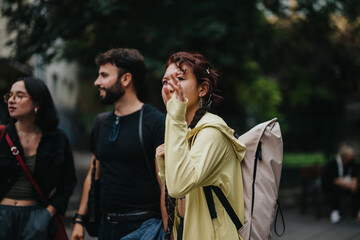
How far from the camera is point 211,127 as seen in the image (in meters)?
1.93

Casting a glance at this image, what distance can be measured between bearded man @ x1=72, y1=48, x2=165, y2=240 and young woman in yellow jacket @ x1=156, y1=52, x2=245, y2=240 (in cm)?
52

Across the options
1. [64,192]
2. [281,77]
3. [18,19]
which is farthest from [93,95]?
[64,192]

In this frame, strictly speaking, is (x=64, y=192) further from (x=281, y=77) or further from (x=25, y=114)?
(x=281, y=77)

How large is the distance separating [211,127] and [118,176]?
1.03 m

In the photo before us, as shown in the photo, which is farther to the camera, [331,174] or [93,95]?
[93,95]

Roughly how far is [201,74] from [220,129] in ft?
1.15

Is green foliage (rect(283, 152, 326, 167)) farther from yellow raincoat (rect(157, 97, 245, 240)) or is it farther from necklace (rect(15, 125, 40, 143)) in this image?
yellow raincoat (rect(157, 97, 245, 240))

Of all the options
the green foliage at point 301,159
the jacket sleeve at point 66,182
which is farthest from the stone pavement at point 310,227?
the jacket sleeve at point 66,182

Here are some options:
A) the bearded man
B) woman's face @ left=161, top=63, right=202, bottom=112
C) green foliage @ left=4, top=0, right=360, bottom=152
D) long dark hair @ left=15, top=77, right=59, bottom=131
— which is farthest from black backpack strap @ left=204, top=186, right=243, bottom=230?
green foliage @ left=4, top=0, right=360, bottom=152

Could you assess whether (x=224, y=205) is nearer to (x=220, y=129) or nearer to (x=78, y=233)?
(x=220, y=129)

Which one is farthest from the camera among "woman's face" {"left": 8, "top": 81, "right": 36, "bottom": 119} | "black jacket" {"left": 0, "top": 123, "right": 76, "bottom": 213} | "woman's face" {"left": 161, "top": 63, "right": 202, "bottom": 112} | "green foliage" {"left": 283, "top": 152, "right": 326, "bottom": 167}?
"green foliage" {"left": 283, "top": 152, "right": 326, "bottom": 167}

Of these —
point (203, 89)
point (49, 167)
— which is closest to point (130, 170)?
point (49, 167)

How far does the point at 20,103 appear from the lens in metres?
3.07

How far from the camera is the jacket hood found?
1.93 m
